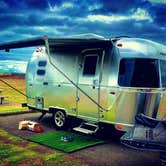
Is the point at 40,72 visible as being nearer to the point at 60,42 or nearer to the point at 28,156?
the point at 60,42

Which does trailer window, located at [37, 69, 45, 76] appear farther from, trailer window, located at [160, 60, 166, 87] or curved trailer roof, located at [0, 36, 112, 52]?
trailer window, located at [160, 60, 166, 87]

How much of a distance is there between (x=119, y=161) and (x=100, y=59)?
3484 mm

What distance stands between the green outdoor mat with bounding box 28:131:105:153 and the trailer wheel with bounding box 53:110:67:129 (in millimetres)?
572

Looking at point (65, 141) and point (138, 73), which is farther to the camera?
point (65, 141)

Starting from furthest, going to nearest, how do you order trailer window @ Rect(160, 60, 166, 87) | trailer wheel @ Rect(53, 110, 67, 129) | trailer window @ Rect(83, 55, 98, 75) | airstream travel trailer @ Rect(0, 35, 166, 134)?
trailer wheel @ Rect(53, 110, 67, 129), trailer window @ Rect(83, 55, 98, 75), trailer window @ Rect(160, 60, 166, 87), airstream travel trailer @ Rect(0, 35, 166, 134)

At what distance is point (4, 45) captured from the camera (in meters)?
10.3

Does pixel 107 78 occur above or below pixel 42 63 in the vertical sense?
below

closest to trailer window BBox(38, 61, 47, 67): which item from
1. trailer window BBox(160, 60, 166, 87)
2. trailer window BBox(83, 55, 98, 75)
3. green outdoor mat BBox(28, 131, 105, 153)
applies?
trailer window BBox(83, 55, 98, 75)

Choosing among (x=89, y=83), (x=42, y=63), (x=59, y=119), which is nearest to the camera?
(x=89, y=83)

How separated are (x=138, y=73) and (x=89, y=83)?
1813 mm

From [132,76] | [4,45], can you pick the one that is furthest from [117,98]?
[4,45]

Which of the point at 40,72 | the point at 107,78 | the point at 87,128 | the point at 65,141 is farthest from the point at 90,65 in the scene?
the point at 40,72

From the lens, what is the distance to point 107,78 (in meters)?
9.73

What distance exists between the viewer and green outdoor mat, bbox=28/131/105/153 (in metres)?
9.16
